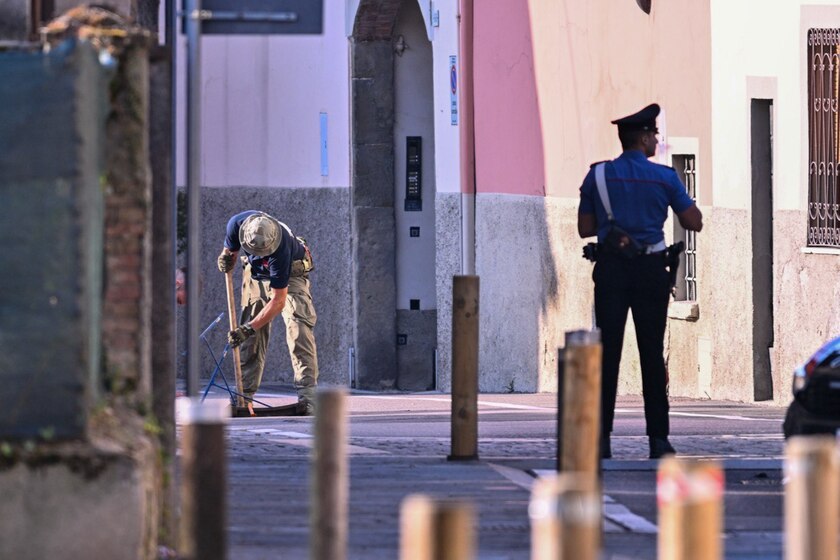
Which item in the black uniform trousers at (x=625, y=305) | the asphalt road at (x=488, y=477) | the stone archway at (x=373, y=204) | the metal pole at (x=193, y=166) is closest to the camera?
the metal pole at (x=193, y=166)

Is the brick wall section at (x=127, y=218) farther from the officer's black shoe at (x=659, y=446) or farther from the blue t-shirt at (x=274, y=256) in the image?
the blue t-shirt at (x=274, y=256)

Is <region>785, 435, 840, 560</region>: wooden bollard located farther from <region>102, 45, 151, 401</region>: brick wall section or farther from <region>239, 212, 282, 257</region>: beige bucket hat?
<region>239, 212, 282, 257</region>: beige bucket hat

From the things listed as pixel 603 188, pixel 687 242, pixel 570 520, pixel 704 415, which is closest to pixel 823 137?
pixel 704 415

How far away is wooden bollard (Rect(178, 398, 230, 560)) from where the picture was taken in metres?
5.43

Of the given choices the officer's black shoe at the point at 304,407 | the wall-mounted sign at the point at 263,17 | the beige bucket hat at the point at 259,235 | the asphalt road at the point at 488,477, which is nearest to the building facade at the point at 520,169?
the asphalt road at the point at 488,477

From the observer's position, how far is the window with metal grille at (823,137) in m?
16.9

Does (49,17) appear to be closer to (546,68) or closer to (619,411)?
(619,411)

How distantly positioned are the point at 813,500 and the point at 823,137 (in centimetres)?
1249

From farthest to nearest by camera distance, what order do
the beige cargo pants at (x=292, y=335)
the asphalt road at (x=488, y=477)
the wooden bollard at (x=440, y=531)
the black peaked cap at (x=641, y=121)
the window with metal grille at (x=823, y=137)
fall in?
the beige cargo pants at (x=292, y=335) < the window with metal grille at (x=823, y=137) < the black peaked cap at (x=641, y=121) < the asphalt road at (x=488, y=477) < the wooden bollard at (x=440, y=531)

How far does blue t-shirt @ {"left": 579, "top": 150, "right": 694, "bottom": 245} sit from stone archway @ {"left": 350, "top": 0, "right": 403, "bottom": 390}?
12.1m

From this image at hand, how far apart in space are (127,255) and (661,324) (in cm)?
450

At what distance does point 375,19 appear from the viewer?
22875mm

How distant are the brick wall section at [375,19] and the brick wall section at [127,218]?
1548 centimetres

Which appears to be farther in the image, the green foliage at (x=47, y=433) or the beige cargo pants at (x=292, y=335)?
the beige cargo pants at (x=292, y=335)
